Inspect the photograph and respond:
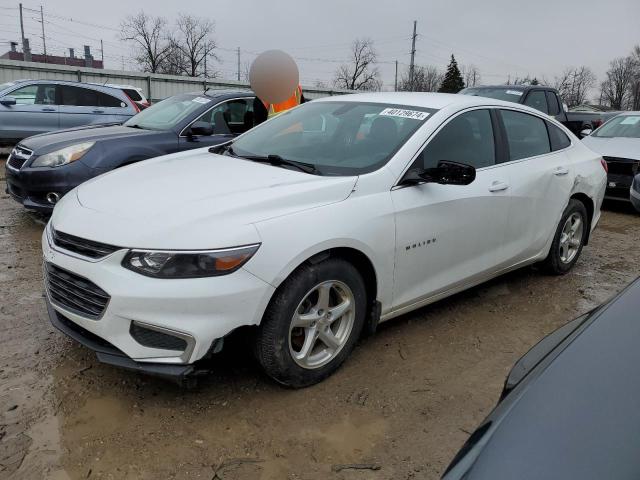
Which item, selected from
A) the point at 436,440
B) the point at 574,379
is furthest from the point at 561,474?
the point at 436,440

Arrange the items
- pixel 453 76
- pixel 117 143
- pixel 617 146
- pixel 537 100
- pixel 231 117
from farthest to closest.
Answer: pixel 453 76 < pixel 537 100 < pixel 617 146 < pixel 231 117 < pixel 117 143

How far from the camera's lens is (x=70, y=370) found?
3.05 m

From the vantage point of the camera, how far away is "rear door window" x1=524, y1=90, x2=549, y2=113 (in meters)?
10.8

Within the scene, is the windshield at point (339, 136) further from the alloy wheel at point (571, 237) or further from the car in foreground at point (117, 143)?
the car in foreground at point (117, 143)

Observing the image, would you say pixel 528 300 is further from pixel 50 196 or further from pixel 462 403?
pixel 50 196

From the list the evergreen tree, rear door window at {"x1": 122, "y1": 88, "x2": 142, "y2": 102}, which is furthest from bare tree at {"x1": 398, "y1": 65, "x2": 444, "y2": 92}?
rear door window at {"x1": 122, "y1": 88, "x2": 142, "y2": 102}

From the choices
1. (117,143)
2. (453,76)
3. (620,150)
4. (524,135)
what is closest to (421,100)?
(524,135)

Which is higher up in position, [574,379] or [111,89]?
[111,89]

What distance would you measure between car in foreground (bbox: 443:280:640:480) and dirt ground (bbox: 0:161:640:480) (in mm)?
990

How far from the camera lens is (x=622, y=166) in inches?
320

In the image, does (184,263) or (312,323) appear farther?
(312,323)

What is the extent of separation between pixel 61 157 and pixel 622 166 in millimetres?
7671

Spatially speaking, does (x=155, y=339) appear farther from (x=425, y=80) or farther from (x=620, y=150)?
(x=425, y=80)

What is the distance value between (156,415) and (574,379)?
6.47ft
